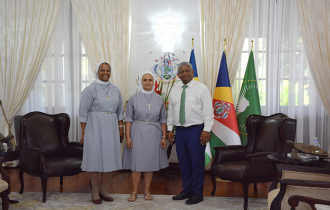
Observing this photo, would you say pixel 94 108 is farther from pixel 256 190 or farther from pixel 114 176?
pixel 256 190

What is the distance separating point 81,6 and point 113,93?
2332 millimetres

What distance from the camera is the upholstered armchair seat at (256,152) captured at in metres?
3.37

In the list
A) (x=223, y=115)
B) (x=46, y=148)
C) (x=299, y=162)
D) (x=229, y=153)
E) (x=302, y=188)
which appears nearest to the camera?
(x=302, y=188)

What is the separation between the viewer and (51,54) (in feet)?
17.4

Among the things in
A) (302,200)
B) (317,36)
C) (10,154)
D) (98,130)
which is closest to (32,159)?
(10,154)

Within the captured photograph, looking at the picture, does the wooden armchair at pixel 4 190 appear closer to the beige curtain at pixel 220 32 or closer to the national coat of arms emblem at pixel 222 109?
the national coat of arms emblem at pixel 222 109

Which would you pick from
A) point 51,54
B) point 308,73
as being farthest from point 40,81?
point 308,73

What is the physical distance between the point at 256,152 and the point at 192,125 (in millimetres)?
993

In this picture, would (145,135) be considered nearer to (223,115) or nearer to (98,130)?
(98,130)

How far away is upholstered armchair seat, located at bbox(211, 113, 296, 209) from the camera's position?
11.1ft

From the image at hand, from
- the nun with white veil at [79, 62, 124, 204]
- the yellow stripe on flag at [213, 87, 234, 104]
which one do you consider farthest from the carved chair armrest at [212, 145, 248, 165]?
the nun with white veil at [79, 62, 124, 204]

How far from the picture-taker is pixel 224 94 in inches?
180

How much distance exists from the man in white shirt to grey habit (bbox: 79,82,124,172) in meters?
0.74

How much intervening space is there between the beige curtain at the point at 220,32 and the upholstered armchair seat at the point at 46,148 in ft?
Result: 7.63
